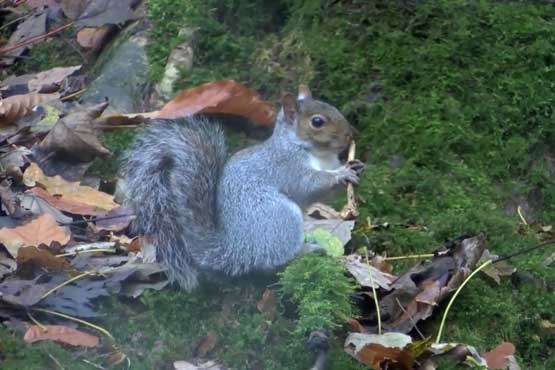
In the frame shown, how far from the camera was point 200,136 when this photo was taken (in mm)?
3580

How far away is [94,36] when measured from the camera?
4859 millimetres

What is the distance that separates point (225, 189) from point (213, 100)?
0.61m

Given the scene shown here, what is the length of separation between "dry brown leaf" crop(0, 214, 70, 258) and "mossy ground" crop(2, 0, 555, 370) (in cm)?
38

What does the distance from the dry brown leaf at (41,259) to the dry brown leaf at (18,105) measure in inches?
42.1

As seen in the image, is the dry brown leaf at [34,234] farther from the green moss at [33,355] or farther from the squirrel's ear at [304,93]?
the squirrel's ear at [304,93]

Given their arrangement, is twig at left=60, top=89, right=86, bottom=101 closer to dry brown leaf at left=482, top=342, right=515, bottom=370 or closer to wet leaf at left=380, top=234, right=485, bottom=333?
wet leaf at left=380, top=234, right=485, bottom=333

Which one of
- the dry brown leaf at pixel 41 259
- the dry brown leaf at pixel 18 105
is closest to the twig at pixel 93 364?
the dry brown leaf at pixel 41 259

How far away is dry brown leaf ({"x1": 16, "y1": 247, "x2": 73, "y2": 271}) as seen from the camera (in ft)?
10.6

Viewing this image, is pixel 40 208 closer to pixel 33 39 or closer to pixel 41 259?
pixel 41 259

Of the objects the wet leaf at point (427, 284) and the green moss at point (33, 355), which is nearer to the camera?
the green moss at point (33, 355)

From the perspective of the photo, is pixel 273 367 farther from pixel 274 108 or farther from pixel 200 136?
pixel 274 108

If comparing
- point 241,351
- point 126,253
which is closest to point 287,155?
point 126,253

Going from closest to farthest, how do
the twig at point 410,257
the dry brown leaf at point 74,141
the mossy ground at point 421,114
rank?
the mossy ground at point 421,114 → the twig at point 410,257 → the dry brown leaf at point 74,141

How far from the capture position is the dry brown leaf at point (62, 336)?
9.96 feet
